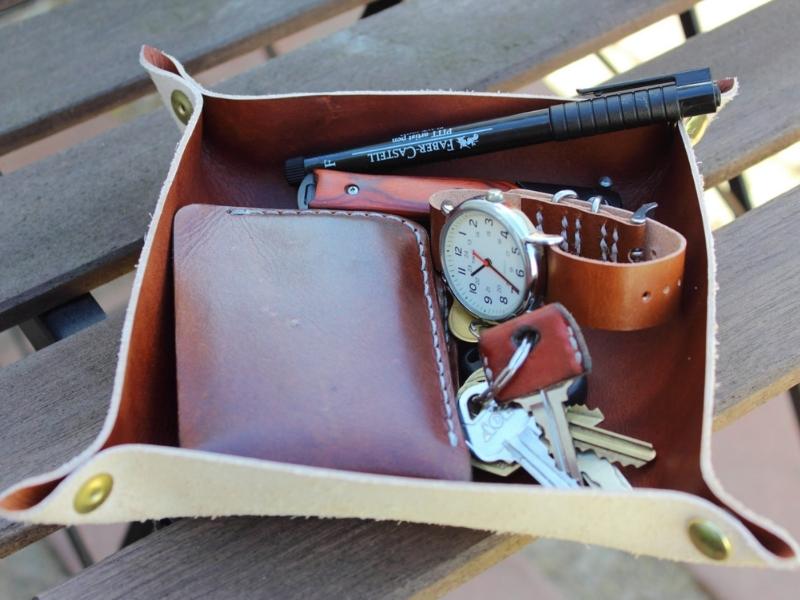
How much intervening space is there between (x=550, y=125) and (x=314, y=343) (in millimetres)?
280

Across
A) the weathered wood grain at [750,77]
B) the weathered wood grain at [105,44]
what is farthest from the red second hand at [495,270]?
the weathered wood grain at [105,44]

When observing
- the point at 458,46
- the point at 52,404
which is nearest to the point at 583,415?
the point at 52,404

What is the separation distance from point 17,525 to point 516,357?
0.39m

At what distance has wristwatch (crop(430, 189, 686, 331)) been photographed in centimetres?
65

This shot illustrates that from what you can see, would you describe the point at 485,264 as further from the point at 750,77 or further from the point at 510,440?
the point at 750,77

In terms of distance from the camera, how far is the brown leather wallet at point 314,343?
59cm

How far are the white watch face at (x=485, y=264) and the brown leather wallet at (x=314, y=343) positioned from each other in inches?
1.0

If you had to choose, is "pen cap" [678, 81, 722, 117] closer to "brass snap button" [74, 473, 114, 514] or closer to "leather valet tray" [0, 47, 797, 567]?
"leather valet tray" [0, 47, 797, 567]

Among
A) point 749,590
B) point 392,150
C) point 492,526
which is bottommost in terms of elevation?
point 749,590

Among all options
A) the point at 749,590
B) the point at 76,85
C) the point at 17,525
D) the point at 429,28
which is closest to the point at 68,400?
the point at 17,525

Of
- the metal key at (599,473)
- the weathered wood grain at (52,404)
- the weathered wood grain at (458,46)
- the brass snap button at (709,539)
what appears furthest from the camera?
the weathered wood grain at (458,46)

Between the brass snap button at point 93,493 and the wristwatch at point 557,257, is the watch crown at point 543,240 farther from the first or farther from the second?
the brass snap button at point 93,493

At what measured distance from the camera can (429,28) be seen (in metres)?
1.11

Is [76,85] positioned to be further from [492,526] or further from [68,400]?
[492,526]
